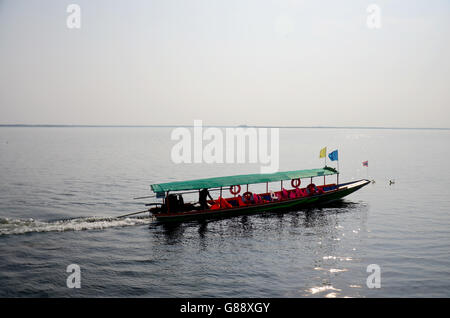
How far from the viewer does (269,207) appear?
1470 inches

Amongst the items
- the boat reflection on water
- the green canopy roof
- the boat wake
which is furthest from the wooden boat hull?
the boat wake

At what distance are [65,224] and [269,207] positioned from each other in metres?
20.2

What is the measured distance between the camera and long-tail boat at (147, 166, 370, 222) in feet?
109

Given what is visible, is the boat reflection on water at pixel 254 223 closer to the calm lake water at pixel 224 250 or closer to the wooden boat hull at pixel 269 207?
the calm lake water at pixel 224 250

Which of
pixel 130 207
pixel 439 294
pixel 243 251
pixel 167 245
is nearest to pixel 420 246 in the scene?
pixel 439 294

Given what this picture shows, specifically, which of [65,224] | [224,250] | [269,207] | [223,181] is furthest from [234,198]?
[65,224]

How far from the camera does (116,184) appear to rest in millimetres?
54656

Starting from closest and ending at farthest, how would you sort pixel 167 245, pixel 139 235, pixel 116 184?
pixel 167 245, pixel 139 235, pixel 116 184

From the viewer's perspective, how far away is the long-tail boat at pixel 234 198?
109ft

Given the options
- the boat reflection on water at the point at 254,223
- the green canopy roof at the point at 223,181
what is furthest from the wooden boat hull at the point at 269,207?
the green canopy roof at the point at 223,181
